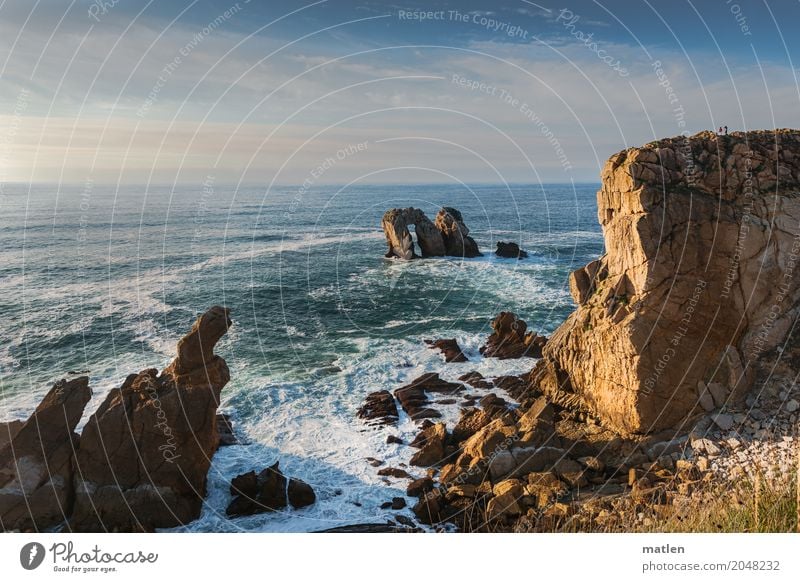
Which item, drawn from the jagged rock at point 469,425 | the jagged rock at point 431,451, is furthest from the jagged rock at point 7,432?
the jagged rock at point 469,425

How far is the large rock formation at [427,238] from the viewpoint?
5881cm

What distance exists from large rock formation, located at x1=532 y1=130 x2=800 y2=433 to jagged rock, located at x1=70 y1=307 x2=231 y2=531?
14.2 meters

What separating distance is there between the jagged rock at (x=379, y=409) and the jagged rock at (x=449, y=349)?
5.30m

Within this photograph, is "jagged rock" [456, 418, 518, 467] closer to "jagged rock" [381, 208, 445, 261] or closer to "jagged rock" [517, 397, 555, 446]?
"jagged rock" [517, 397, 555, 446]

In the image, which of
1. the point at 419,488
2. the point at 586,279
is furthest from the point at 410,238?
the point at 419,488

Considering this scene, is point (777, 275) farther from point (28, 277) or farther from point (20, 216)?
point (20, 216)

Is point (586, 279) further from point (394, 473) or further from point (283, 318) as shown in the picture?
point (283, 318)

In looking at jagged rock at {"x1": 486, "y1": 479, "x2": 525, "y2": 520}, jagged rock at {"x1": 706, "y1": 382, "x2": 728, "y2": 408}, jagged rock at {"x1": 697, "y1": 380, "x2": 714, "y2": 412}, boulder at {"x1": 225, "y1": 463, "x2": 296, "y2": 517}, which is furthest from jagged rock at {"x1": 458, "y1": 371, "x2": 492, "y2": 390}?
boulder at {"x1": 225, "y1": 463, "x2": 296, "y2": 517}

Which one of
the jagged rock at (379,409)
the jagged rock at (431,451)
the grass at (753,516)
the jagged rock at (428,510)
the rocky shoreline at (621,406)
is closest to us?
the grass at (753,516)

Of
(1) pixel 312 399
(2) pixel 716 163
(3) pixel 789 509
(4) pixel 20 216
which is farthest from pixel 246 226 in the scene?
(3) pixel 789 509

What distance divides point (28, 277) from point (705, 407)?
2191 inches

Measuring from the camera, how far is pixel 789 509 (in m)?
7.98
